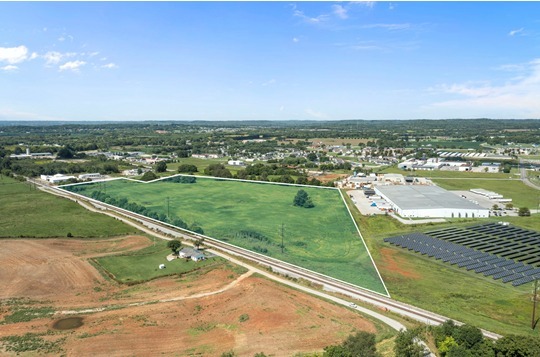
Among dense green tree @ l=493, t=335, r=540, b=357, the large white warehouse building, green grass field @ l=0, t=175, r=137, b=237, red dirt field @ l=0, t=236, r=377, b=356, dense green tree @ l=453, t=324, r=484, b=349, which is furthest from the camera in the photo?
the large white warehouse building

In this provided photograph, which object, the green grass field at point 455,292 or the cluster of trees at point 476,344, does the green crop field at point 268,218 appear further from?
the cluster of trees at point 476,344

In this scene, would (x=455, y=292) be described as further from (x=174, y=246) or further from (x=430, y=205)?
(x=430, y=205)

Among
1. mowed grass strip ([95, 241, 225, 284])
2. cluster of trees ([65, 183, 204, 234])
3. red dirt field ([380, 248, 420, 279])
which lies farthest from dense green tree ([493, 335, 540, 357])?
cluster of trees ([65, 183, 204, 234])

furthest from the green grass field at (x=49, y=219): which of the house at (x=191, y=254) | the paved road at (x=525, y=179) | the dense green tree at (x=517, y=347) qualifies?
the paved road at (x=525, y=179)

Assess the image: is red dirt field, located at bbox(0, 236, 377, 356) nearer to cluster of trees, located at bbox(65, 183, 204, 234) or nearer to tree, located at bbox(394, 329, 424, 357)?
tree, located at bbox(394, 329, 424, 357)

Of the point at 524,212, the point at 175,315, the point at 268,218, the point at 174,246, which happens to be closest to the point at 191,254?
the point at 174,246

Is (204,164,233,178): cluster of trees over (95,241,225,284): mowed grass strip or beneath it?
over
